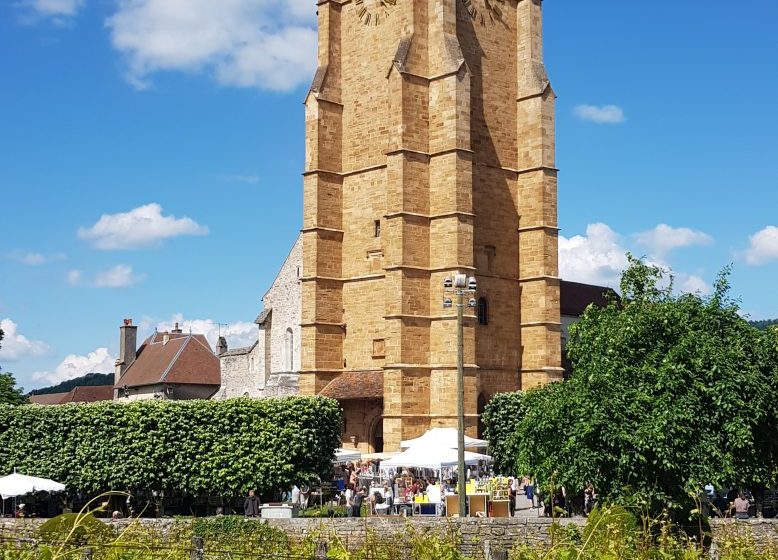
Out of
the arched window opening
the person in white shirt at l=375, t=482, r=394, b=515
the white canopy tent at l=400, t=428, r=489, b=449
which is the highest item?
the arched window opening

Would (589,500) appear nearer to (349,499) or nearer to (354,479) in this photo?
(349,499)

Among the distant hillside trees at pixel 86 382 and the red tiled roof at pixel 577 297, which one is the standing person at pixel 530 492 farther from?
the distant hillside trees at pixel 86 382

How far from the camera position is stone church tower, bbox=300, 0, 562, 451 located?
42.6 meters

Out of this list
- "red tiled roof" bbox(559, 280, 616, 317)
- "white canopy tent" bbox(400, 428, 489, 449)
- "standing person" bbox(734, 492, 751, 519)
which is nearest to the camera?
"standing person" bbox(734, 492, 751, 519)

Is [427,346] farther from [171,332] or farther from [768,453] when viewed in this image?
[171,332]

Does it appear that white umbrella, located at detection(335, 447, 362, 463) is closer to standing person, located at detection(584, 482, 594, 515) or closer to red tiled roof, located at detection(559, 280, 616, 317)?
standing person, located at detection(584, 482, 594, 515)

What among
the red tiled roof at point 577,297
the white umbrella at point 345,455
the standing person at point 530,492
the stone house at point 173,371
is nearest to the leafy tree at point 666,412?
the standing person at point 530,492

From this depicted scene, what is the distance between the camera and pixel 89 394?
9469 centimetres

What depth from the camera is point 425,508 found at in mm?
32281

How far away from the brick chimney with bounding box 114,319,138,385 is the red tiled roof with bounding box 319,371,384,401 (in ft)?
124

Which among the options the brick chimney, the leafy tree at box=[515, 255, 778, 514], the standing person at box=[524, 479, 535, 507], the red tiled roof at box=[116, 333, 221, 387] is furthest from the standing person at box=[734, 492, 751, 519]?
the brick chimney

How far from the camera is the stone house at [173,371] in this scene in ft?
233

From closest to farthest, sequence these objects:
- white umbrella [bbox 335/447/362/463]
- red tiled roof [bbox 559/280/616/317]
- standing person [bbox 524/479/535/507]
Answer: standing person [bbox 524/479/535/507]
white umbrella [bbox 335/447/362/463]
red tiled roof [bbox 559/280/616/317]

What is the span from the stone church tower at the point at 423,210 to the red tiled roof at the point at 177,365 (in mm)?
27409
